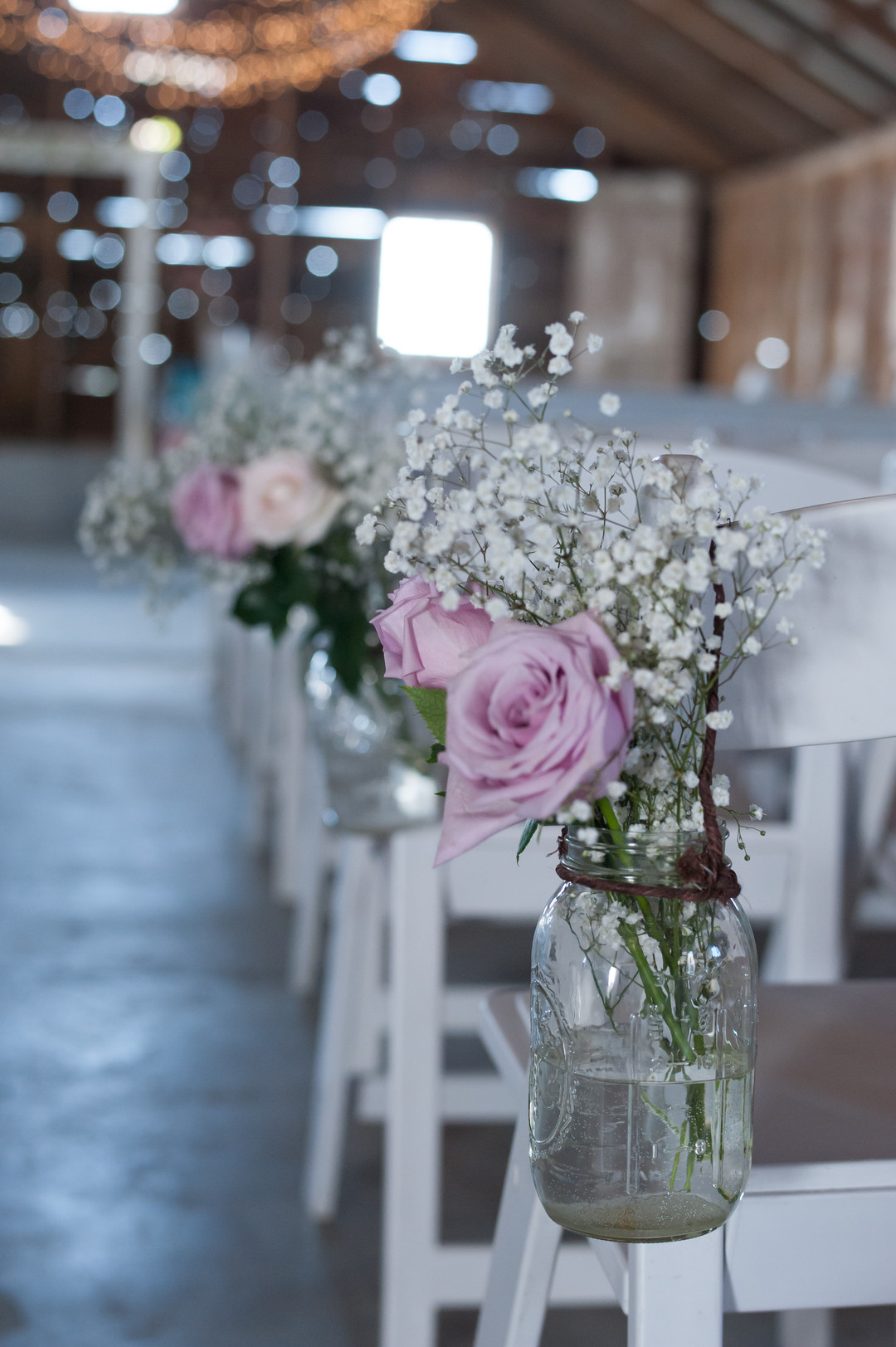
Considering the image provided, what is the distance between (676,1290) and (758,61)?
10.4 m

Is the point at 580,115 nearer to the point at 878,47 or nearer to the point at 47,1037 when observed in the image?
the point at 878,47

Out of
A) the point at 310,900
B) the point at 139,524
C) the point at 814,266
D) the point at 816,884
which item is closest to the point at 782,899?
the point at 816,884

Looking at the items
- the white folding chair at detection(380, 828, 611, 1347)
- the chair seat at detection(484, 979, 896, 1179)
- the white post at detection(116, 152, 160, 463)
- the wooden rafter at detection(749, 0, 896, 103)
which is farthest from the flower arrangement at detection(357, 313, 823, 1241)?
the white post at detection(116, 152, 160, 463)

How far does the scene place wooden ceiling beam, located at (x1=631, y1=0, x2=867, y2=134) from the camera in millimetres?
9695

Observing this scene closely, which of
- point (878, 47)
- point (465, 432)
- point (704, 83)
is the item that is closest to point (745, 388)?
point (878, 47)

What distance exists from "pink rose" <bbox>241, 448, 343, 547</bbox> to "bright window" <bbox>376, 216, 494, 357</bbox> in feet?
33.2

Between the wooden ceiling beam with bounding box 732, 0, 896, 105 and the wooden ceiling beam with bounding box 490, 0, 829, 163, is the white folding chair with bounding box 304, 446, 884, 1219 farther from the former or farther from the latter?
the wooden ceiling beam with bounding box 490, 0, 829, 163

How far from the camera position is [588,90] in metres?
11.5

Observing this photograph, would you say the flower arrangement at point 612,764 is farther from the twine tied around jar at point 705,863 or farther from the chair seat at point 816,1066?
the chair seat at point 816,1066

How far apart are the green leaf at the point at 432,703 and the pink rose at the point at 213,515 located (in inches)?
40.1

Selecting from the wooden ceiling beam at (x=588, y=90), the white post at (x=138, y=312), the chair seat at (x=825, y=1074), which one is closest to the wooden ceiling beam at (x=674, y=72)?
the wooden ceiling beam at (x=588, y=90)

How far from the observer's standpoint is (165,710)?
559cm

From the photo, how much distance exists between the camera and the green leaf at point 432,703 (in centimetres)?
73

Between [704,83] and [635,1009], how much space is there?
36.8 ft
